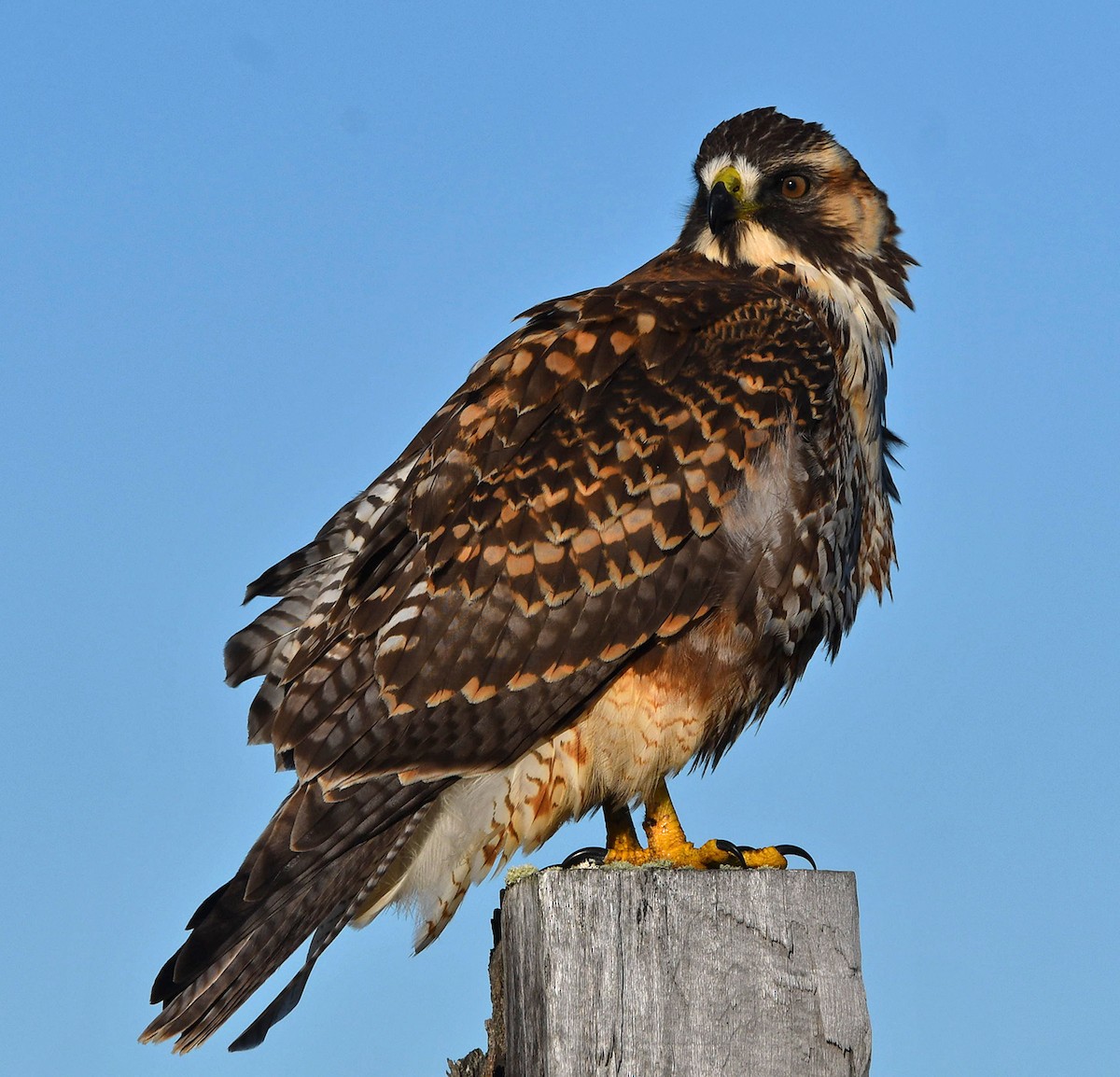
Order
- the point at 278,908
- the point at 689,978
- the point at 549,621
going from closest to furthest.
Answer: the point at 689,978 < the point at 278,908 < the point at 549,621

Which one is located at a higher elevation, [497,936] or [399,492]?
[399,492]

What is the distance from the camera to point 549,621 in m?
Result: 4.04

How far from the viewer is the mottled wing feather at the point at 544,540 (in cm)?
395

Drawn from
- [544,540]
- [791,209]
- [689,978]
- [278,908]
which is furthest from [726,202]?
[689,978]

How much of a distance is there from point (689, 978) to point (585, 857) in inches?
59.3

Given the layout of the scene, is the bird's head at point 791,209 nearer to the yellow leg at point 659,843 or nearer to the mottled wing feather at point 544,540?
the mottled wing feather at point 544,540

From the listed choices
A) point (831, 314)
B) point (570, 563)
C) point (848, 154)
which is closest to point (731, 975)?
point (570, 563)

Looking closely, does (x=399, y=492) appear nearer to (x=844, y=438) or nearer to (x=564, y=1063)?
(x=844, y=438)

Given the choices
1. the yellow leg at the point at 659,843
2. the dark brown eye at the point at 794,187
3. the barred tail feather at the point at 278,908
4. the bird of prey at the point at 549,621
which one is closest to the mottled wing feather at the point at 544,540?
the bird of prey at the point at 549,621

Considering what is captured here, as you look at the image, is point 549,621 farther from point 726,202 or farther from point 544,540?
point 726,202

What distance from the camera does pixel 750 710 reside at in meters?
4.42

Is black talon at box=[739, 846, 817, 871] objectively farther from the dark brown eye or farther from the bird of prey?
the dark brown eye

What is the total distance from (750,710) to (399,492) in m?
1.29

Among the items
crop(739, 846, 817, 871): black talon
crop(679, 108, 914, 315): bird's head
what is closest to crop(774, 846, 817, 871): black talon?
crop(739, 846, 817, 871): black talon
